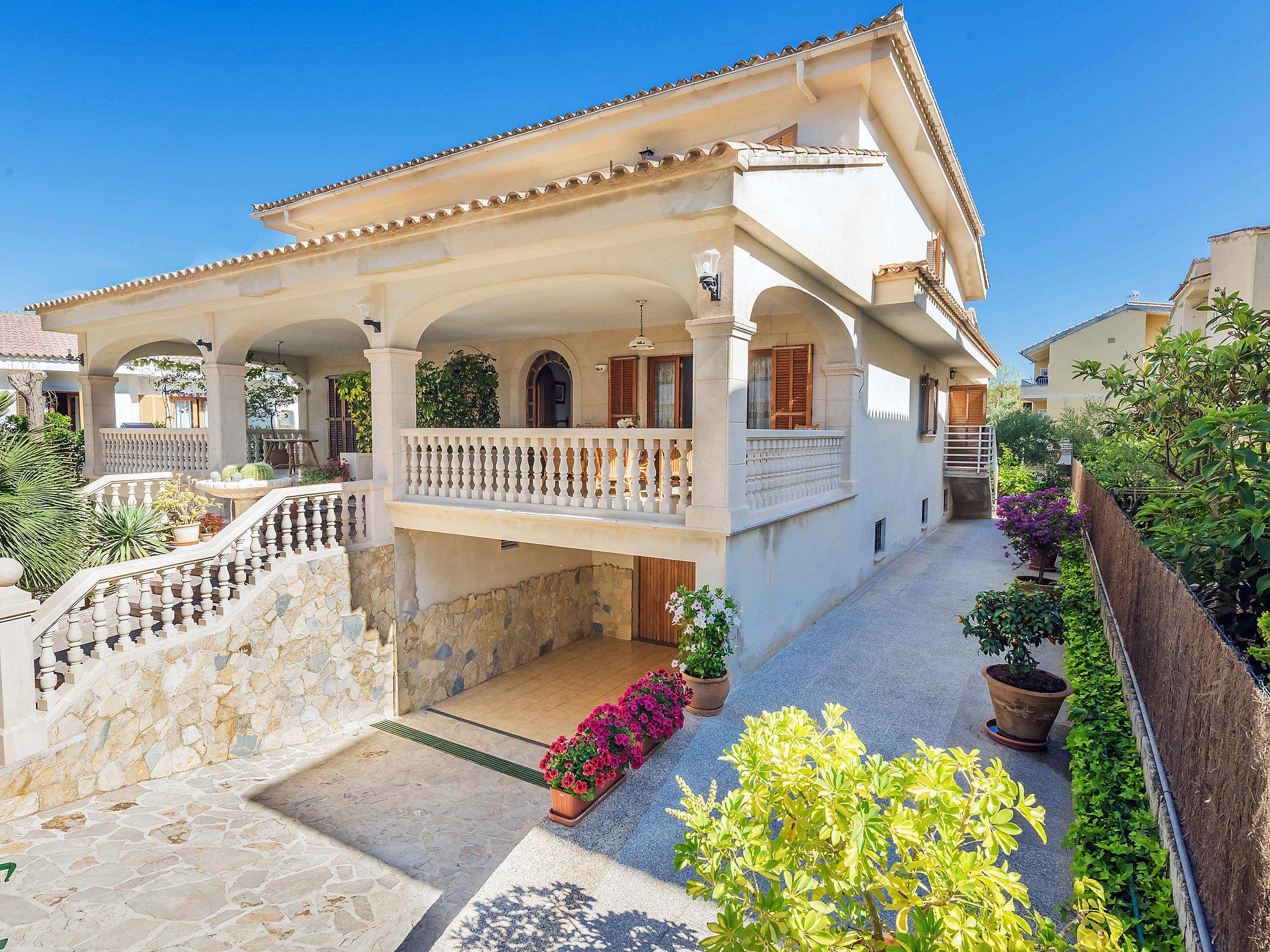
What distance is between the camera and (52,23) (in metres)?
16.8

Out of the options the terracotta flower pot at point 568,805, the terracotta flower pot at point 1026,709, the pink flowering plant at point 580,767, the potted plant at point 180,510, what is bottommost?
the terracotta flower pot at point 568,805

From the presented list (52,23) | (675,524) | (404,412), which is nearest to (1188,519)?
(675,524)

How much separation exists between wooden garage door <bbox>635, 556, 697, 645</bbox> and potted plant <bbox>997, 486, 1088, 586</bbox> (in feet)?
19.2

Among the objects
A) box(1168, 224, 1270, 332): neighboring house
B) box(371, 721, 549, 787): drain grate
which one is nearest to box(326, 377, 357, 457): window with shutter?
box(371, 721, 549, 787): drain grate

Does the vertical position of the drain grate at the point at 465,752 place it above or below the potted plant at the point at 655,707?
below

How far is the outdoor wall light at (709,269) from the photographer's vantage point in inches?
261

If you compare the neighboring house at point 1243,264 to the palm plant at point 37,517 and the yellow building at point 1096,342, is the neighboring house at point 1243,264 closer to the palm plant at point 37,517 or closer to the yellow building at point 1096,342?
the yellow building at point 1096,342

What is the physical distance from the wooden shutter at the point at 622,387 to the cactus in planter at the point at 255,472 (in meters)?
6.05

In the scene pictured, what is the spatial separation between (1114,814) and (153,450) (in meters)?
16.1

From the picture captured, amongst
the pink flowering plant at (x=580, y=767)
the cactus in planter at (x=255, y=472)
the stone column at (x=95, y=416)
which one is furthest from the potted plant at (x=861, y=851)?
the stone column at (x=95, y=416)

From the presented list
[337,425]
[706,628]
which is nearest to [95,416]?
[337,425]

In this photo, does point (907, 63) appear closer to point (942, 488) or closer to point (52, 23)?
point (942, 488)

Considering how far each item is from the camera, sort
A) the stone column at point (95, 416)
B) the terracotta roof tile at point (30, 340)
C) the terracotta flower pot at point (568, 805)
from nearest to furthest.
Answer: the terracotta flower pot at point (568, 805), the stone column at point (95, 416), the terracotta roof tile at point (30, 340)

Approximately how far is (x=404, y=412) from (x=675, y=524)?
16.5ft
